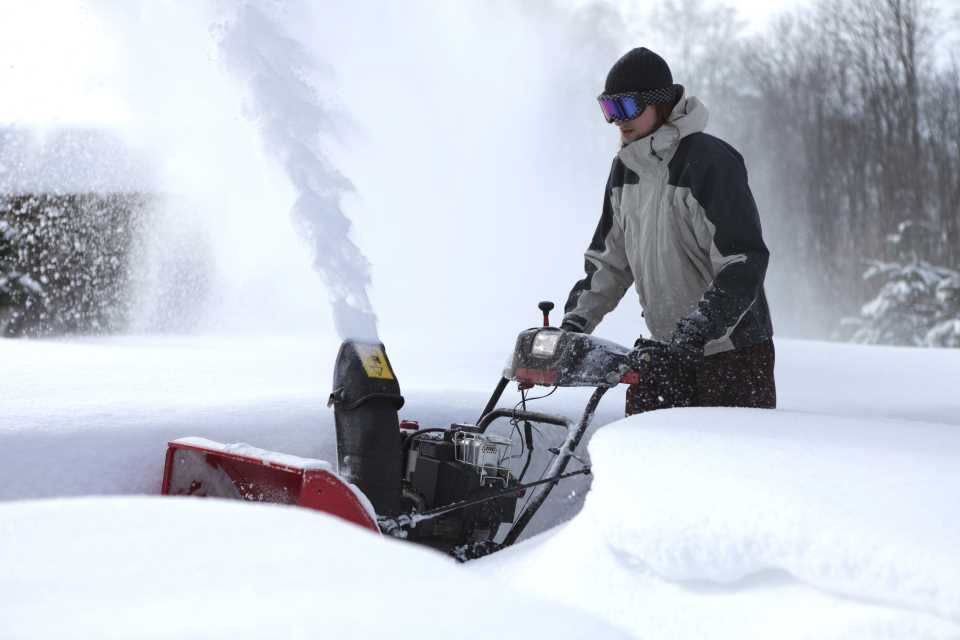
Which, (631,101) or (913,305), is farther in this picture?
(913,305)

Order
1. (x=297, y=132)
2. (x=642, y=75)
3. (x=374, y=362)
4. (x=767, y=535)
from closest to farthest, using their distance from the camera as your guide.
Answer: (x=767, y=535) < (x=642, y=75) < (x=374, y=362) < (x=297, y=132)

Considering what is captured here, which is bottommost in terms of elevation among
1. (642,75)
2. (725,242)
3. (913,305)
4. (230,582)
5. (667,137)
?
(230,582)

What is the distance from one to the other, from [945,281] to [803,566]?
17758 mm

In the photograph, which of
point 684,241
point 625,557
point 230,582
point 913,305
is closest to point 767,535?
point 625,557

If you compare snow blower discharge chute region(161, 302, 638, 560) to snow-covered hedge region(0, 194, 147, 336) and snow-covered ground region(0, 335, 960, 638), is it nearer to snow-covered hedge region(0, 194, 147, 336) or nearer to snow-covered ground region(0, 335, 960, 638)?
snow-covered ground region(0, 335, 960, 638)

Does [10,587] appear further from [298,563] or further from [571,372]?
[571,372]

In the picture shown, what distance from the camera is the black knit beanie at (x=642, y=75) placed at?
283 centimetres

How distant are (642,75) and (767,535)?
185cm

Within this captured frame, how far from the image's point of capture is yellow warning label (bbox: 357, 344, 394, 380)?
2898 mm

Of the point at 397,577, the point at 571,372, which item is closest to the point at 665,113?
the point at 571,372

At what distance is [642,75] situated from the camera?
9.27 feet

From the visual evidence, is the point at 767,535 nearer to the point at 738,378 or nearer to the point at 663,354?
the point at 663,354

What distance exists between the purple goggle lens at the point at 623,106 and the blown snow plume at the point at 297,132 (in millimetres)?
1526

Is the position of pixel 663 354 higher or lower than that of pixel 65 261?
lower
